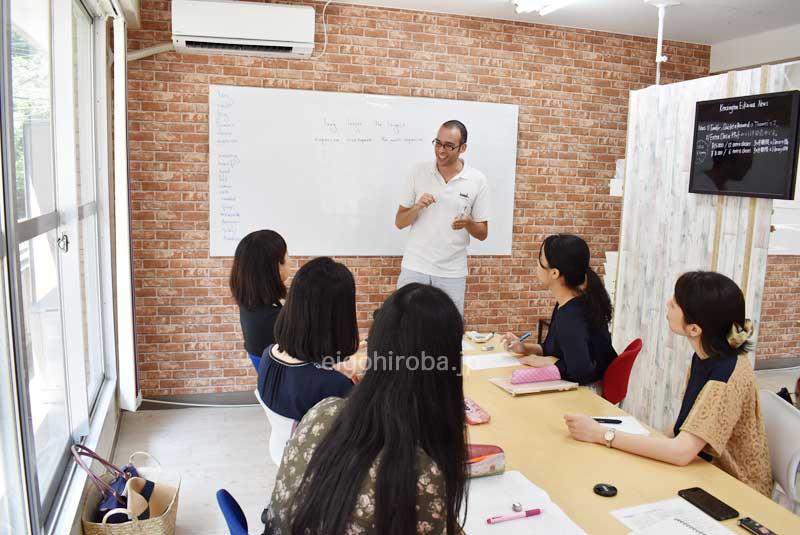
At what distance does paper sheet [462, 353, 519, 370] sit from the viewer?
2625 millimetres

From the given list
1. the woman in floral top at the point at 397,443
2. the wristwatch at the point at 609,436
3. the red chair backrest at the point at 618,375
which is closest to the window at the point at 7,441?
the woman in floral top at the point at 397,443

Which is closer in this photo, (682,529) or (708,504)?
(682,529)

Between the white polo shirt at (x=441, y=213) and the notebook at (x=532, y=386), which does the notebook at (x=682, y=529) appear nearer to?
the notebook at (x=532, y=386)

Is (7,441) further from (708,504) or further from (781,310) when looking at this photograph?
(781,310)

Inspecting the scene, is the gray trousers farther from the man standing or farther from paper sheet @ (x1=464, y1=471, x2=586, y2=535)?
paper sheet @ (x1=464, y1=471, x2=586, y2=535)

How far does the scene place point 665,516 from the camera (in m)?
1.52

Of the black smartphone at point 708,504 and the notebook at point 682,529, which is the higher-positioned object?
the black smartphone at point 708,504

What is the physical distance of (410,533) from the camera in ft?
3.90

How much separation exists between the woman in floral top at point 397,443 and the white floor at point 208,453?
1.79 meters

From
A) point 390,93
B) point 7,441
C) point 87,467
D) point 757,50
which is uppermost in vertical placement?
point 757,50

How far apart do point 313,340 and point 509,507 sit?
Result: 742 millimetres

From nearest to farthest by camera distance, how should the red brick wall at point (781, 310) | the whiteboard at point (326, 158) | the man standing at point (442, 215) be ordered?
the man standing at point (442, 215) → the whiteboard at point (326, 158) → the red brick wall at point (781, 310)

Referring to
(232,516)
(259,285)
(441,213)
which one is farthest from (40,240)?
(441,213)

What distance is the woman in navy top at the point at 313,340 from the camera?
6.09 feet
